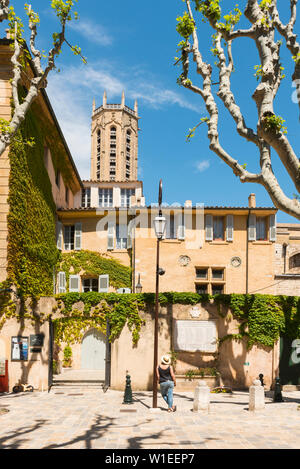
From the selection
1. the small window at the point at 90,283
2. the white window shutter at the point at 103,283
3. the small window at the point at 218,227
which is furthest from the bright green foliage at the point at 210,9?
the small window at the point at 90,283

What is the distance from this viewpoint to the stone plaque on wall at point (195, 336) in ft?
48.5

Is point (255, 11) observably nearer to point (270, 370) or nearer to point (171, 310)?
point (171, 310)

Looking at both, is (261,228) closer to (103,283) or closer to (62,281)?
(103,283)

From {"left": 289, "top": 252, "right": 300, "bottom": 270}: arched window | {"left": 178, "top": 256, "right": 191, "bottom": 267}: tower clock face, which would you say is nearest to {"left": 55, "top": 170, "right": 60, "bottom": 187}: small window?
{"left": 178, "top": 256, "right": 191, "bottom": 267}: tower clock face

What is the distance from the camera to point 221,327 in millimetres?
15000

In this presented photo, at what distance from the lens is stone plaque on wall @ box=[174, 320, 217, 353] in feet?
48.5

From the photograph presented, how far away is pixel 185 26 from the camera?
40.0ft

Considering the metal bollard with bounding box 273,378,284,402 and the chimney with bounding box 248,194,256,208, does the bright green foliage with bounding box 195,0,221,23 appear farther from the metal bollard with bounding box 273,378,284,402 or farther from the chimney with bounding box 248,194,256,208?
the chimney with bounding box 248,194,256,208

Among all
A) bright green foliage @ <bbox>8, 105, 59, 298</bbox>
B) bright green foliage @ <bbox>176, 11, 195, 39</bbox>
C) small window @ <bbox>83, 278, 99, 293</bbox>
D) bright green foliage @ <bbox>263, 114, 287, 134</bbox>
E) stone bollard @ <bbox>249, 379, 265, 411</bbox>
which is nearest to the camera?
bright green foliage @ <bbox>263, 114, 287, 134</bbox>

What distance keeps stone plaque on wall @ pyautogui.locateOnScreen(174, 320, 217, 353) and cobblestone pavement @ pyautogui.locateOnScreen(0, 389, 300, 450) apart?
211 cm

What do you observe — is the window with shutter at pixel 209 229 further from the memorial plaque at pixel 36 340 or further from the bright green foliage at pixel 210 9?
the bright green foliage at pixel 210 9

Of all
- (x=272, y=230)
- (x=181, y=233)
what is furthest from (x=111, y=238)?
(x=272, y=230)

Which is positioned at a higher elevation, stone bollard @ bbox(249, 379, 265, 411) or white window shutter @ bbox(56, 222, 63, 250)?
white window shutter @ bbox(56, 222, 63, 250)

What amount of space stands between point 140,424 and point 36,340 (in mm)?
6886
